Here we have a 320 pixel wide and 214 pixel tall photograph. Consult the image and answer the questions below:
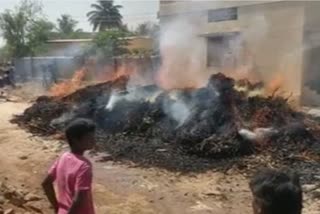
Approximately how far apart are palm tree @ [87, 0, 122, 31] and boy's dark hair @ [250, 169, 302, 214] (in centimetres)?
5949

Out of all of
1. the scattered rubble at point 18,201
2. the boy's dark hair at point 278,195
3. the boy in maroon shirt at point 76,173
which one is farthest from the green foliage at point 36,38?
the boy's dark hair at point 278,195

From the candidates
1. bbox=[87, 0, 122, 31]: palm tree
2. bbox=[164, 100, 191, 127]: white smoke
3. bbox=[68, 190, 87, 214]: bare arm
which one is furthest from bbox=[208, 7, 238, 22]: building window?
bbox=[87, 0, 122, 31]: palm tree

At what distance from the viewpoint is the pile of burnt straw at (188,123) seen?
9641 mm

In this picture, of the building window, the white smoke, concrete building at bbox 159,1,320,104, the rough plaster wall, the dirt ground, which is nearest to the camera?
the dirt ground

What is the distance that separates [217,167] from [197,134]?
4.55 feet

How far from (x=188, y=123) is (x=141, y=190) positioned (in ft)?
10.6

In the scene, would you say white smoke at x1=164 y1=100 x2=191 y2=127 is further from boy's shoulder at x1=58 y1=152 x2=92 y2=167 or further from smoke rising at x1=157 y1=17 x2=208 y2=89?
boy's shoulder at x1=58 y1=152 x2=92 y2=167

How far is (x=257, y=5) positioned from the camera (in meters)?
17.1

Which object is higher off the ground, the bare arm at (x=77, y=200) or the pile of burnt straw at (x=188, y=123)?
the bare arm at (x=77, y=200)

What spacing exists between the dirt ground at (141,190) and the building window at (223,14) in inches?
379

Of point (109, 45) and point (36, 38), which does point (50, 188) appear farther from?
point (36, 38)

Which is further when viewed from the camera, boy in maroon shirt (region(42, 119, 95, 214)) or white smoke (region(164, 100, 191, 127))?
white smoke (region(164, 100, 191, 127))

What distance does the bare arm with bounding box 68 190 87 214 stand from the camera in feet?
10.7

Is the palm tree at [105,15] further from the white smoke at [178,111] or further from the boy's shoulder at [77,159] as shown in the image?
the boy's shoulder at [77,159]
